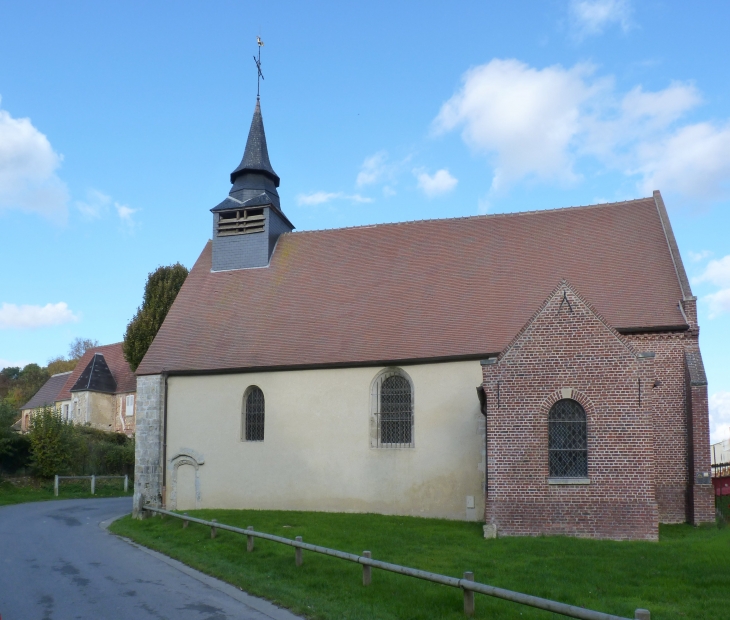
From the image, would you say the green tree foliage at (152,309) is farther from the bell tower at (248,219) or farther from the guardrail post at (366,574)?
the guardrail post at (366,574)

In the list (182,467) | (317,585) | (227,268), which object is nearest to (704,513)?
(317,585)

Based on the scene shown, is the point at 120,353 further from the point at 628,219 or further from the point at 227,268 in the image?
the point at 628,219

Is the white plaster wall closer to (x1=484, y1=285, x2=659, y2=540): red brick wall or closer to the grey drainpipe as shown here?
the grey drainpipe

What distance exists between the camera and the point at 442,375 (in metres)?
17.5

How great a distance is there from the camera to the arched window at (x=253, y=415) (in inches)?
765

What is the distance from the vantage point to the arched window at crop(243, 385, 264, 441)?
19420 millimetres

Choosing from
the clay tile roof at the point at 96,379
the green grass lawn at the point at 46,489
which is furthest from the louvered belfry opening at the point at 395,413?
the clay tile roof at the point at 96,379

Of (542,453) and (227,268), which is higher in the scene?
(227,268)

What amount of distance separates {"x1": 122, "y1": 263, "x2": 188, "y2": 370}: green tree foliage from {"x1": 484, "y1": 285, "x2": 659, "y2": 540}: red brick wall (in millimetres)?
27170

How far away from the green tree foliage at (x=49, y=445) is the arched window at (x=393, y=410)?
54.0 feet

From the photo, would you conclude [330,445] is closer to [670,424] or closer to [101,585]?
[670,424]

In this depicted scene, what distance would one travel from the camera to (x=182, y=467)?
19.7m

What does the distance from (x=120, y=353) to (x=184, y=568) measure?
3699 cm

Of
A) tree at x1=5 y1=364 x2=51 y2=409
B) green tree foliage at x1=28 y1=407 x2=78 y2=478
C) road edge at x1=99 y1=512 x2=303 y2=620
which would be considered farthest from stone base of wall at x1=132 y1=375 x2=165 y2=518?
tree at x1=5 y1=364 x2=51 y2=409
